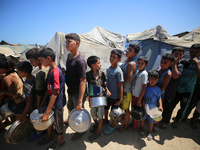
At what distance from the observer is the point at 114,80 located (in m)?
2.03

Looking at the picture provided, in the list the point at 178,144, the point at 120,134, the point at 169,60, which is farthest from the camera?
the point at 120,134

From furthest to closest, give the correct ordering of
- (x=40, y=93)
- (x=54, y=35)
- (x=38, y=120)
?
(x=54, y=35), (x=40, y=93), (x=38, y=120)

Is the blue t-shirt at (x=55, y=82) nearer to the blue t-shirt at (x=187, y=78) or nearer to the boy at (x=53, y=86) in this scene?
the boy at (x=53, y=86)

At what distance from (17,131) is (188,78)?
3.46 meters

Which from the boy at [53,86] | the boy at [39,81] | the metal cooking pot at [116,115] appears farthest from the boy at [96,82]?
the boy at [39,81]

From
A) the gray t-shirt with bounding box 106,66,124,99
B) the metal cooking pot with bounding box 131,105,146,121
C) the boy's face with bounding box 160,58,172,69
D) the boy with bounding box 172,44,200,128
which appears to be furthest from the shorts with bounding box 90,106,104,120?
the boy with bounding box 172,44,200,128

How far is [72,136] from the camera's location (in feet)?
7.18

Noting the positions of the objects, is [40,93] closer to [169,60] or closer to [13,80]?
[13,80]

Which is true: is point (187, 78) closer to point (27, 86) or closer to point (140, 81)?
point (140, 81)

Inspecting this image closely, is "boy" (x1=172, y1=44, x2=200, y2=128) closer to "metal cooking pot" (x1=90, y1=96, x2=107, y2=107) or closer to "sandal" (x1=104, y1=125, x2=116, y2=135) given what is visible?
"sandal" (x1=104, y1=125, x2=116, y2=135)

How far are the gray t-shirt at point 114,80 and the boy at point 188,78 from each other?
149cm

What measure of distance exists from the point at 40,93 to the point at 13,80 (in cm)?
58

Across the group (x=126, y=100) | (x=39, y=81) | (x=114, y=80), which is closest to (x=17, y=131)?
(x=39, y=81)

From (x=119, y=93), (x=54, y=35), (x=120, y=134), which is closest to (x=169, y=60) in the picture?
(x=119, y=93)
